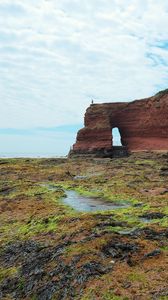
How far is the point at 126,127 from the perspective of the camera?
8012 cm

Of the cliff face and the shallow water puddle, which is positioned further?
the cliff face

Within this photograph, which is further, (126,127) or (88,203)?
(126,127)

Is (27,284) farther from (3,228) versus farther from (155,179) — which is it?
(155,179)

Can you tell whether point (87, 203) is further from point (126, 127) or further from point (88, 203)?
point (126, 127)

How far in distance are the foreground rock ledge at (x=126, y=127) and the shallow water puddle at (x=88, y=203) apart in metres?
46.2

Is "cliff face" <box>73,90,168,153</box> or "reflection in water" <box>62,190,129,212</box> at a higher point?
"cliff face" <box>73,90,168,153</box>

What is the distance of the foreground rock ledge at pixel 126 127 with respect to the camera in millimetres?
72938

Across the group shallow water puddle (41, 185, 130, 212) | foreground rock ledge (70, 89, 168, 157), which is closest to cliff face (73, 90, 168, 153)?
foreground rock ledge (70, 89, 168, 157)

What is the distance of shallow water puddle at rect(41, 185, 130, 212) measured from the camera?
22750mm

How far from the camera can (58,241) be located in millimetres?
15352

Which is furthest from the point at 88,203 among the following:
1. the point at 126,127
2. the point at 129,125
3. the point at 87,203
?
the point at 126,127

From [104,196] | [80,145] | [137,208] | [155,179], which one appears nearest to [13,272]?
[137,208]

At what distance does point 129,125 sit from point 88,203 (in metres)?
55.9

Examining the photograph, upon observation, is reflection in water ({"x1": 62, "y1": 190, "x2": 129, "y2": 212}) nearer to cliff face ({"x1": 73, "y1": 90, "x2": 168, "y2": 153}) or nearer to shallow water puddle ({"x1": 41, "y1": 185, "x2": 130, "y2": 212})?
shallow water puddle ({"x1": 41, "y1": 185, "x2": 130, "y2": 212})
